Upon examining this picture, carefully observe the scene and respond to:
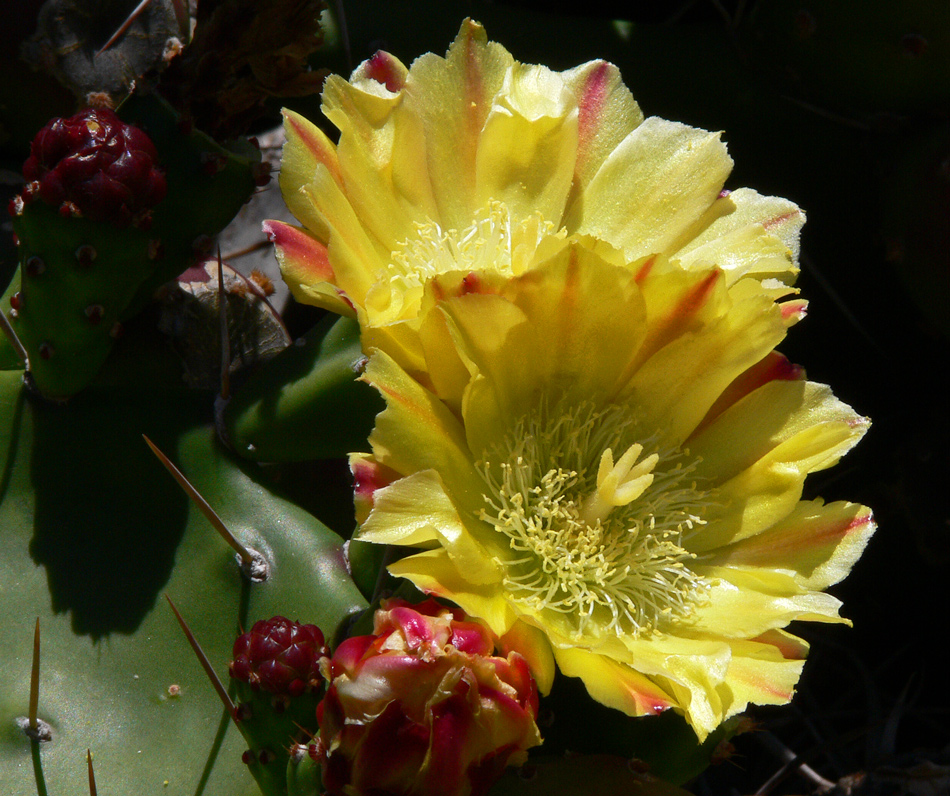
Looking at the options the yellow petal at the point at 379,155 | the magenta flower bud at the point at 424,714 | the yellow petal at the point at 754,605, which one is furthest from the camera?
the yellow petal at the point at 379,155

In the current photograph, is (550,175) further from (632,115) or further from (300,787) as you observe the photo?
(300,787)

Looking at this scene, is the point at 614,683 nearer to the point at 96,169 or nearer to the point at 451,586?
the point at 451,586

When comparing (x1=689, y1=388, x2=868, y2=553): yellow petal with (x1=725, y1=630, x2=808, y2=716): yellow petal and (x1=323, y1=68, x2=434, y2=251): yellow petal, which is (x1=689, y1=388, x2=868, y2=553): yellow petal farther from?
(x1=323, y1=68, x2=434, y2=251): yellow petal

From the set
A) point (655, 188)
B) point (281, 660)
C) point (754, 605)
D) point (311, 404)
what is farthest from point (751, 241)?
point (281, 660)

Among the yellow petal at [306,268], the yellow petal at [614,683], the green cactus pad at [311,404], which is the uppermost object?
the yellow petal at [306,268]

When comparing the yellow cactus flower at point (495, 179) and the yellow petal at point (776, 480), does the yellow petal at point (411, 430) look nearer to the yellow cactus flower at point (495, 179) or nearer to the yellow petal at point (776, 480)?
the yellow cactus flower at point (495, 179)

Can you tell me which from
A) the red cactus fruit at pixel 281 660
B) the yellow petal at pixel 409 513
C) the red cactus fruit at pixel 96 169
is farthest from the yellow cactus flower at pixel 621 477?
the red cactus fruit at pixel 96 169

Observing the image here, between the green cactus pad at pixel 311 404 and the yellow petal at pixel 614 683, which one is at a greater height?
the green cactus pad at pixel 311 404

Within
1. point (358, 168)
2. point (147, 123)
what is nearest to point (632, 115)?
point (358, 168)
